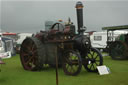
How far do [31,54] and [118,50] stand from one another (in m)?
5.89

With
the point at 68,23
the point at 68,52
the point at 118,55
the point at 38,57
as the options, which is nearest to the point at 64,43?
the point at 68,52

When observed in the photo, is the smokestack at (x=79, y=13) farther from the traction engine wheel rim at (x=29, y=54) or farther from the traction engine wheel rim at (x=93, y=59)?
the traction engine wheel rim at (x=29, y=54)

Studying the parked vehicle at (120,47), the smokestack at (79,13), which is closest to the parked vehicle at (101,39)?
the parked vehicle at (120,47)

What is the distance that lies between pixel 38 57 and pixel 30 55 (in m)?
0.60

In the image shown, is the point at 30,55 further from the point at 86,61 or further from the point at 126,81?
the point at 126,81

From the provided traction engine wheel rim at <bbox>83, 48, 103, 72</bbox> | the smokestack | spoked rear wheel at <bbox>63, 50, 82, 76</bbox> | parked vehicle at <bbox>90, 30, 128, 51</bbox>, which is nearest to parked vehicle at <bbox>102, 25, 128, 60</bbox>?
traction engine wheel rim at <bbox>83, 48, 103, 72</bbox>

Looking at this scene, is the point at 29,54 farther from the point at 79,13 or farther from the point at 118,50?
the point at 118,50

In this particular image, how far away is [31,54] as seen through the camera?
21.6ft

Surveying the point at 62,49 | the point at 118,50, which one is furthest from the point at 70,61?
the point at 118,50

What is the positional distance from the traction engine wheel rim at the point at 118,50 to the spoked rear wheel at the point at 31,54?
5.51m

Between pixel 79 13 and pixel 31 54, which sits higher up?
pixel 79 13

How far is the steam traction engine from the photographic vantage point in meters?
5.72

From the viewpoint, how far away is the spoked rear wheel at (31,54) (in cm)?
632

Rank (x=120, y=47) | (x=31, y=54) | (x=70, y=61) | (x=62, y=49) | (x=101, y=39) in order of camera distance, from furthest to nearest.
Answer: (x=101, y=39) → (x=120, y=47) → (x=31, y=54) → (x=62, y=49) → (x=70, y=61)
